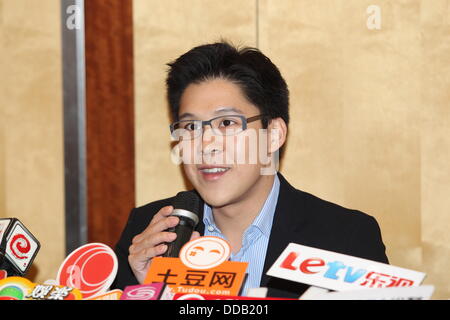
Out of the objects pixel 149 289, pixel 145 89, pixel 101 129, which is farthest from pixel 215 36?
pixel 149 289

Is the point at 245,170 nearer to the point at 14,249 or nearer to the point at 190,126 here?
the point at 190,126

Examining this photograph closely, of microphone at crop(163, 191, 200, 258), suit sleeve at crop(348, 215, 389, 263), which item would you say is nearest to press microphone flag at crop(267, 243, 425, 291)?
microphone at crop(163, 191, 200, 258)

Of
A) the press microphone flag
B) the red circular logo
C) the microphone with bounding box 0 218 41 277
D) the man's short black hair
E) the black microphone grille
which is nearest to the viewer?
the press microphone flag

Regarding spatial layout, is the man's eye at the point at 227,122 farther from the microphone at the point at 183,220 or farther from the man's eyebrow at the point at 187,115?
the microphone at the point at 183,220

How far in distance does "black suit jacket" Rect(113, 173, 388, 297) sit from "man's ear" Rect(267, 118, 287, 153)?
13cm

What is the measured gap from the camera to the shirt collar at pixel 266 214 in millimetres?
1649

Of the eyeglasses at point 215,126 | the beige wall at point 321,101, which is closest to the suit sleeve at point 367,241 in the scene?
the beige wall at point 321,101

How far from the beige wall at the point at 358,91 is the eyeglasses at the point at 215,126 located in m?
0.50

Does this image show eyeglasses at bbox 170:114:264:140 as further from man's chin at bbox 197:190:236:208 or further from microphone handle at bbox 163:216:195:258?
microphone handle at bbox 163:216:195:258

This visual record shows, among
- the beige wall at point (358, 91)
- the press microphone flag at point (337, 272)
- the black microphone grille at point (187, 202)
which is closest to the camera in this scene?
the press microphone flag at point (337, 272)

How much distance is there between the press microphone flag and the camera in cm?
89

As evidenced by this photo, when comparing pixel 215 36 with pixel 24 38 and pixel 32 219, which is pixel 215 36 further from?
pixel 32 219

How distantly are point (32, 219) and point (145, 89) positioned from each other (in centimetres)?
65

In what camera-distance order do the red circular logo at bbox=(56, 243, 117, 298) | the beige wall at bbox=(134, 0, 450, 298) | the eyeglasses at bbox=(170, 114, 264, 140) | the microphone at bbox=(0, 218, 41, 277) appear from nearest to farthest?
the red circular logo at bbox=(56, 243, 117, 298) < the microphone at bbox=(0, 218, 41, 277) < the eyeglasses at bbox=(170, 114, 264, 140) < the beige wall at bbox=(134, 0, 450, 298)
